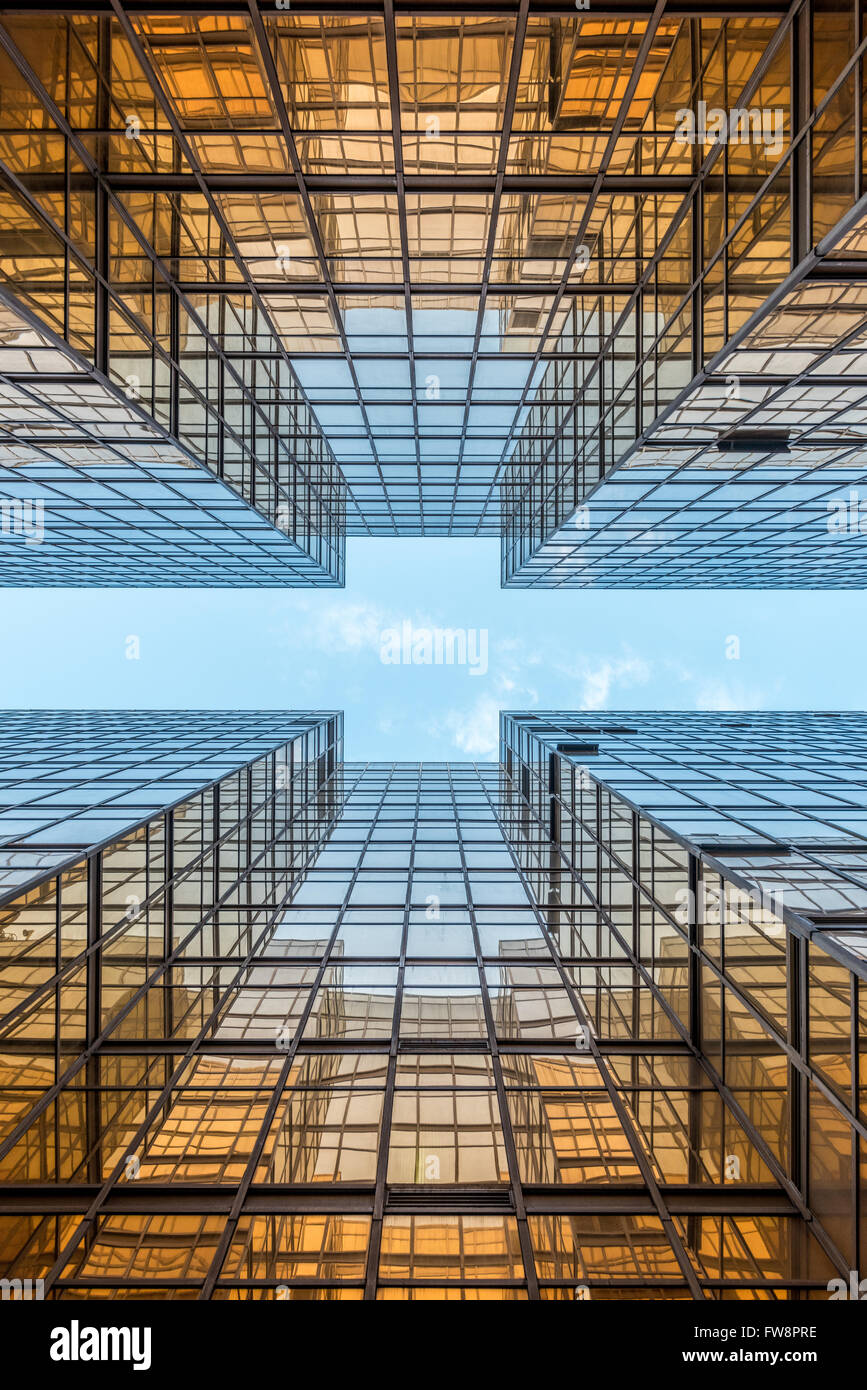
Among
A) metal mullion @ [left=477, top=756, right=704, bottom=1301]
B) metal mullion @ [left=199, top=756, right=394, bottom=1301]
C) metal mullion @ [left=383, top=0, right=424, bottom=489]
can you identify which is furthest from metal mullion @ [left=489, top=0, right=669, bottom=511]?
metal mullion @ [left=199, top=756, right=394, bottom=1301]

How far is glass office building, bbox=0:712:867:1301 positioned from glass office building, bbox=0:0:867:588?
9.48 m

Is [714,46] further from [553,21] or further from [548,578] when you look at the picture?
[548,578]

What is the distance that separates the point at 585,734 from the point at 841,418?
58.2 ft

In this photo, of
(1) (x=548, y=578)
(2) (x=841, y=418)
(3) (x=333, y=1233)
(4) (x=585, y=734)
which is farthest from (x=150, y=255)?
(1) (x=548, y=578)

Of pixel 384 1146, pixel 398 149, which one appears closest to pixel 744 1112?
pixel 384 1146

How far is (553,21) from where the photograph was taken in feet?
43.4

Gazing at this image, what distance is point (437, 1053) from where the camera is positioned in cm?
1292

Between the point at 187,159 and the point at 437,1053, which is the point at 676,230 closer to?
the point at 187,159

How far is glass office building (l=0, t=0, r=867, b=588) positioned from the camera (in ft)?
42.5

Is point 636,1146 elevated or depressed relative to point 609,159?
depressed

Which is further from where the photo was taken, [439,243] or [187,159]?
[439,243]

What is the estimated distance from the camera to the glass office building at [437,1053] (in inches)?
360

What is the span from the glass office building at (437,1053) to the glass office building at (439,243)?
948cm

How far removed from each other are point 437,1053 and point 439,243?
55.7 feet
